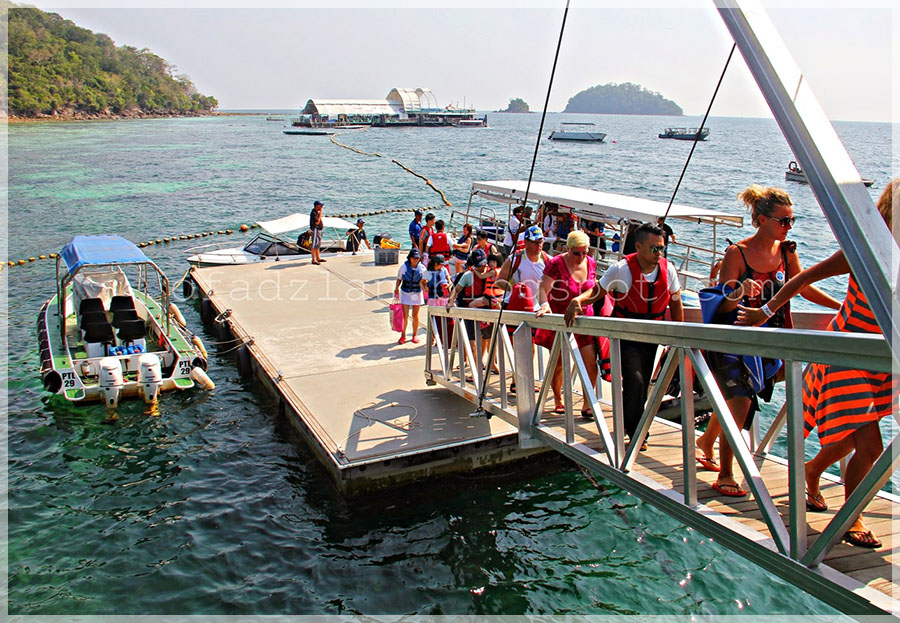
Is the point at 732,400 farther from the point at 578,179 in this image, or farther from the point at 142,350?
the point at 578,179

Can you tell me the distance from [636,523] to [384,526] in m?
3.22

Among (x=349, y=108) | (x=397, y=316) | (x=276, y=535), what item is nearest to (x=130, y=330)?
(x=397, y=316)

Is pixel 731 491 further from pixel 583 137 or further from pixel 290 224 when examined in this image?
pixel 583 137

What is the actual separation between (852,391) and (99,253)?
13114 mm

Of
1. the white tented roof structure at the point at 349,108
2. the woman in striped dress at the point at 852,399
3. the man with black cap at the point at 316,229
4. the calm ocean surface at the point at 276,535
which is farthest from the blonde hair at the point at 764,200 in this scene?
the white tented roof structure at the point at 349,108

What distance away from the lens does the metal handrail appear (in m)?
3.04

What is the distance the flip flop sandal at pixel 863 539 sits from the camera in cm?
366

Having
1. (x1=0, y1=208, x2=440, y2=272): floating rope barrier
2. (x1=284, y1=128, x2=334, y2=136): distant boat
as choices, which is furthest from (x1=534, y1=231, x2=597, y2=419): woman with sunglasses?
(x1=284, y1=128, x2=334, y2=136): distant boat

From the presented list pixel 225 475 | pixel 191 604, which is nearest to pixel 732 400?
pixel 191 604

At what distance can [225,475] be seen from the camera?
9.63m

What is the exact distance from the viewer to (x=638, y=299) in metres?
5.50

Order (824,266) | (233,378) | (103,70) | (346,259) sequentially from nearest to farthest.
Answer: (824,266) → (233,378) → (346,259) → (103,70)

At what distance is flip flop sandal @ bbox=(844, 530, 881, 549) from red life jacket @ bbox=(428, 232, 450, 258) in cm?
1247

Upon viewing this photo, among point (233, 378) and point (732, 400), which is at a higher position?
point (732, 400)
